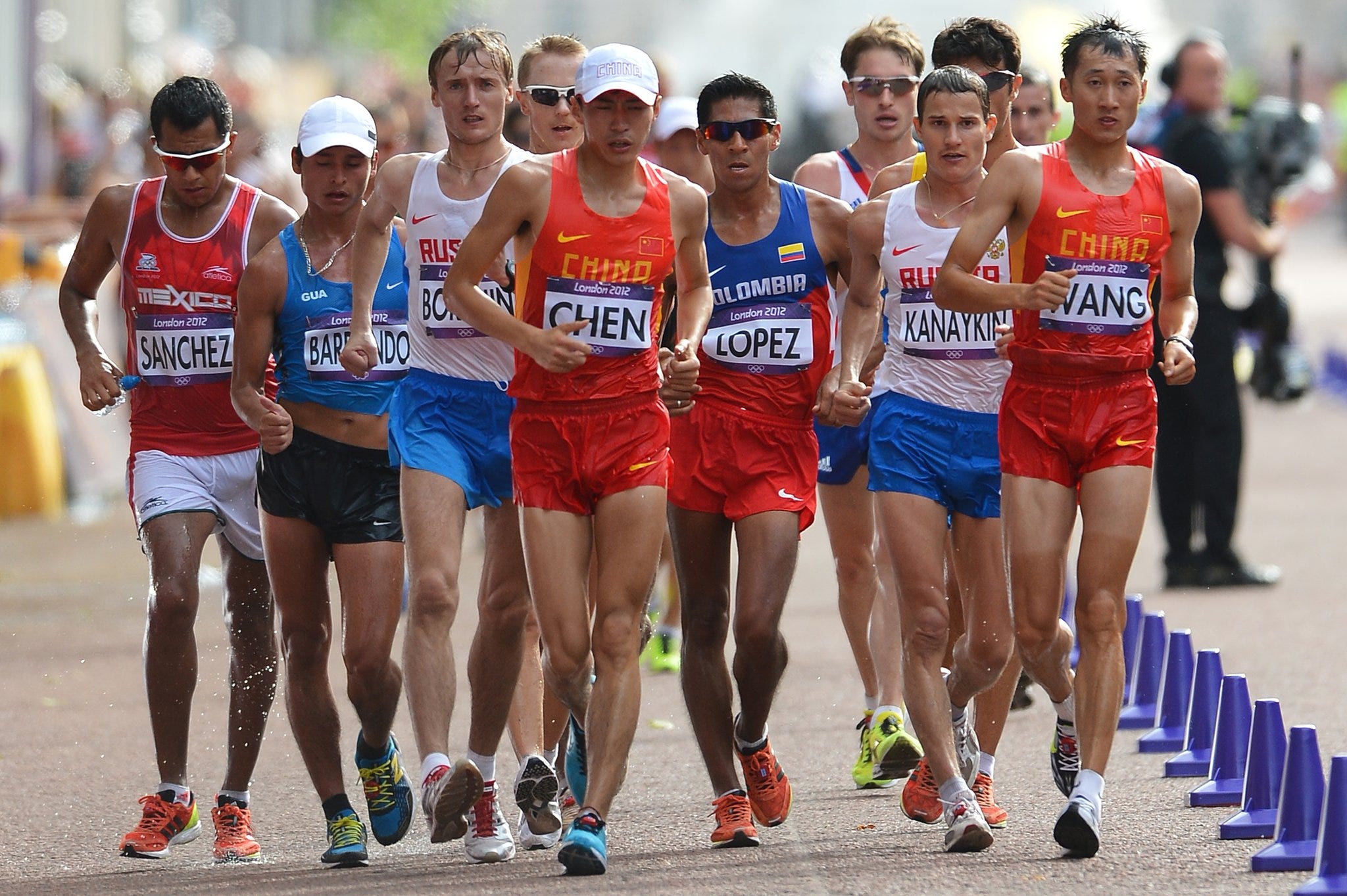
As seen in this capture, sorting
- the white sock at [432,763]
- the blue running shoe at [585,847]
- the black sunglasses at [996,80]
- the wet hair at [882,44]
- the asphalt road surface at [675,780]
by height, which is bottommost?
the asphalt road surface at [675,780]

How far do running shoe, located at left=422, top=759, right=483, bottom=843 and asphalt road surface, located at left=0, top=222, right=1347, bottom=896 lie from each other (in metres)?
0.14

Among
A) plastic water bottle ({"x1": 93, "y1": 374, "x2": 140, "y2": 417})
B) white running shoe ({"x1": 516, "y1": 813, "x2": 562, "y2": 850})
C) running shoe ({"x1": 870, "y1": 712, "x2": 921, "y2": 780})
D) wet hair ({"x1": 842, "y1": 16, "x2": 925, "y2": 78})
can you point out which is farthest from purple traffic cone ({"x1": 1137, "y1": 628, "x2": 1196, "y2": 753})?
plastic water bottle ({"x1": 93, "y1": 374, "x2": 140, "y2": 417})

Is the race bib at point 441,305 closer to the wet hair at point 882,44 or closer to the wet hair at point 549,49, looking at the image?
the wet hair at point 549,49

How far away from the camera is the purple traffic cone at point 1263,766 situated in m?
7.48

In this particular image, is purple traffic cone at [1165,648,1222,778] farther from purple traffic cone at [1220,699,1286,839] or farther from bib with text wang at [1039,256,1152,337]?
bib with text wang at [1039,256,1152,337]

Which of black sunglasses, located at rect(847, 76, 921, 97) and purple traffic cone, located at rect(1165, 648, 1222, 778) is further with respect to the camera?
black sunglasses, located at rect(847, 76, 921, 97)

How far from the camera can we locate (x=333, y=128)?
7.63 m

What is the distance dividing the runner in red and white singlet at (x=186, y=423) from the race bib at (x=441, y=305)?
59 cm

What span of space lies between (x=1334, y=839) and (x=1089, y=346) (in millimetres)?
1659

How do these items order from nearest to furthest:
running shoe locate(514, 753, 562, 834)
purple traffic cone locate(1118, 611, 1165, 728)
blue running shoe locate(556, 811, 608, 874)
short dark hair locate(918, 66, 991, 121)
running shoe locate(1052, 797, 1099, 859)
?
blue running shoe locate(556, 811, 608, 874)
running shoe locate(1052, 797, 1099, 859)
running shoe locate(514, 753, 562, 834)
short dark hair locate(918, 66, 991, 121)
purple traffic cone locate(1118, 611, 1165, 728)

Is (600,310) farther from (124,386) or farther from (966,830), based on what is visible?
(966,830)

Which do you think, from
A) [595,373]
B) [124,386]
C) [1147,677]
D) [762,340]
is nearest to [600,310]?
[595,373]

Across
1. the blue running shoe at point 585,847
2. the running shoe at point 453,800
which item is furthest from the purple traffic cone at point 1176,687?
the running shoe at point 453,800

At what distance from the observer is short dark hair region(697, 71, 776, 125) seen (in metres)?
7.71
